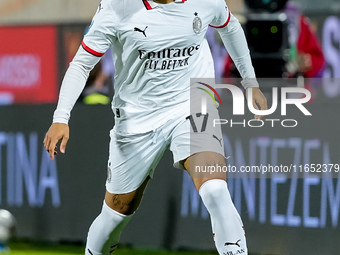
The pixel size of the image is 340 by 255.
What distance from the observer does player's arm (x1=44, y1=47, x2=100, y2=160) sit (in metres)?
4.75

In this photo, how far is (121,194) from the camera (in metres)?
5.37

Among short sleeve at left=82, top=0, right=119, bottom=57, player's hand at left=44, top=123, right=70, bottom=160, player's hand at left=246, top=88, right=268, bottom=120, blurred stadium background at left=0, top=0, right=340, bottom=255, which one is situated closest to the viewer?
player's hand at left=44, top=123, right=70, bottom=160

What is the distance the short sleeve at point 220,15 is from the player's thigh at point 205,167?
89 centimetres

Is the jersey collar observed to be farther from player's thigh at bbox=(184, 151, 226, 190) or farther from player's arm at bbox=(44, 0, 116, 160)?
player's thigh at bbox=(184, 151, 226, 190)

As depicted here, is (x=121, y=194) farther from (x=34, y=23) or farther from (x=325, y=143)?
(x=34, y=23)

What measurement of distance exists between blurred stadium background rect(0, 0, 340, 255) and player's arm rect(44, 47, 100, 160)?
2195 millimetres

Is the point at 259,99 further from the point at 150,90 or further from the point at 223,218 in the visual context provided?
the point at 223,218

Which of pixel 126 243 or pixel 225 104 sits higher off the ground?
pixel 225 104

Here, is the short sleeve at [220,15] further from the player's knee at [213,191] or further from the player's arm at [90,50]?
the player's knee at [213,191]

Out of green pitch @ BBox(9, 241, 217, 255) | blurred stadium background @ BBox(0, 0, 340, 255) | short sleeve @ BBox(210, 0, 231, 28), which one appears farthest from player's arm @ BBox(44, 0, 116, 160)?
green pitch @ BBox(9, 241, 217, 255)

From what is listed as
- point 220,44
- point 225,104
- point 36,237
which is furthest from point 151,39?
point 220,44

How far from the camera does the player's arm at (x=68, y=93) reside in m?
4.75

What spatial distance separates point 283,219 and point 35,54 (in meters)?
5.44

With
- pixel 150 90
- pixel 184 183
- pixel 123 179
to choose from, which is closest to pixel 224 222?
pixel 123 179
